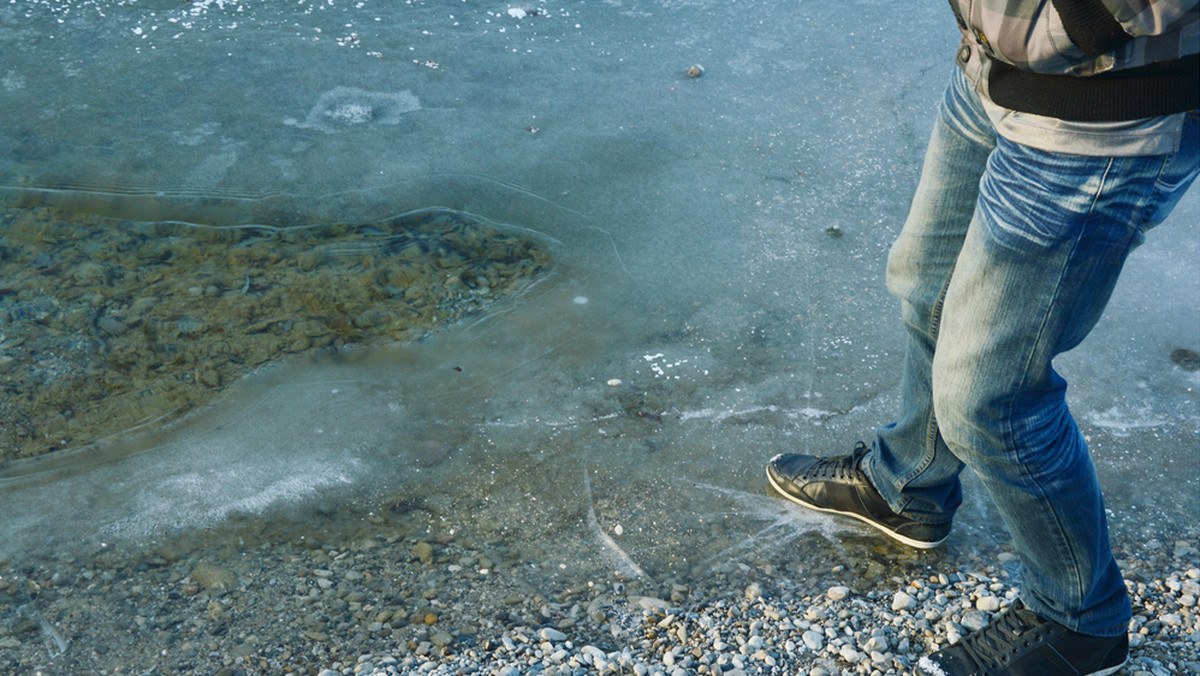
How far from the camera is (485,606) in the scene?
1893 mm

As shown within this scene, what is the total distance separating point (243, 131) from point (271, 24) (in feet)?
3.44

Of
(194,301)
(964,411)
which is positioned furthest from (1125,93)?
(194,301)

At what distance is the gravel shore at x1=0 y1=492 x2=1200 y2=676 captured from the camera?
67.6 inches

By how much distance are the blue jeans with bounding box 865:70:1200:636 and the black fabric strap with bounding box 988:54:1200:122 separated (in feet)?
0.17

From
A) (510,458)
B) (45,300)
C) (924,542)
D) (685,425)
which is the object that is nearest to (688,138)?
(685,425)

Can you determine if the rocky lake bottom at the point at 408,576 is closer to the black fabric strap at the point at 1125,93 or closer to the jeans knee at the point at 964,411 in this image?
the jeans knee at the point at 964,411

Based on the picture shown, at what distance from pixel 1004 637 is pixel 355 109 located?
3081mm

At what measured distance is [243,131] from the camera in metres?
3.53

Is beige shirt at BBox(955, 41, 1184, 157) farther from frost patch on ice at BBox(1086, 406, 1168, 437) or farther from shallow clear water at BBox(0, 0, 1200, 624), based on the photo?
frost patch on ice at BBox(1086, 406, 1168, 437)

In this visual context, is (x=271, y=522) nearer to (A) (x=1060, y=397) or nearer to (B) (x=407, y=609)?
(B) (x=407, y=609)

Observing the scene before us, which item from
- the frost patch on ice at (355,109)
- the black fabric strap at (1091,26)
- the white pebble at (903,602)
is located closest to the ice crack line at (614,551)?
the white pebble at (903,602)

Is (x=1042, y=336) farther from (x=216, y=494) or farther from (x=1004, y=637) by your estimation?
(x=216, y=494)

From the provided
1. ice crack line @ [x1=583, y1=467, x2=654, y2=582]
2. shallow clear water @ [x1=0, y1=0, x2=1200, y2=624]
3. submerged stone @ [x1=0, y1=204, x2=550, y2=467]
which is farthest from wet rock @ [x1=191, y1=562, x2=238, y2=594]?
ice crack line @ [x1=583, y1=467, x2=654, y2=582]

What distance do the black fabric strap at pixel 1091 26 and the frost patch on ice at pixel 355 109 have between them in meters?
2.89
